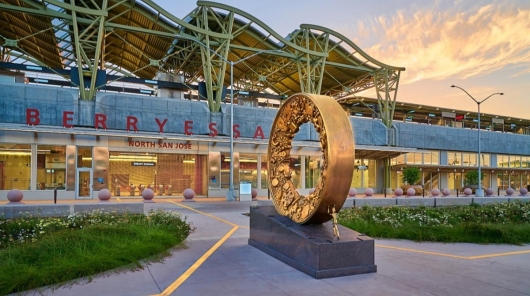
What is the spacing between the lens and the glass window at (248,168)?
38219mm

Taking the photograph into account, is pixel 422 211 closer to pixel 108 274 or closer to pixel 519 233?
pixel 519 233

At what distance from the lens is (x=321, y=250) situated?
8.09m

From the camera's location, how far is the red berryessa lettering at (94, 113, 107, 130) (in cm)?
3344

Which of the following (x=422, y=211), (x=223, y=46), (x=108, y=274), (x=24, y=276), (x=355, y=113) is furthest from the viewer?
(x=355, y=113)

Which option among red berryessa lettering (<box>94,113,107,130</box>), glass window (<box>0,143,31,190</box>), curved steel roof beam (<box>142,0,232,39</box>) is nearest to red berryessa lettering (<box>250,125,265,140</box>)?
curved steel roof beam (<box>142,0,232,39</box>)

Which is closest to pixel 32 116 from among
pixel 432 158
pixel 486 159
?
pixel 432 158

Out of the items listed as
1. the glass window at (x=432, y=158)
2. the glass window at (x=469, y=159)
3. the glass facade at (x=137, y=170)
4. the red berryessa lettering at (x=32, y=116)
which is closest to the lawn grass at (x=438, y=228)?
the glass facade at (x=137, y=170)

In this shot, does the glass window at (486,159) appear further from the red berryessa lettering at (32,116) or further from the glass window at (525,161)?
the red berryessa lettering at (32,116)

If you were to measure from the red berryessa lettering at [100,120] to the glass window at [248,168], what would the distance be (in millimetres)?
12211

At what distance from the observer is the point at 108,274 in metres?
8.20

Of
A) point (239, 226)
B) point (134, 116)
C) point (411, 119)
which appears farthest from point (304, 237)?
point (411, 119)

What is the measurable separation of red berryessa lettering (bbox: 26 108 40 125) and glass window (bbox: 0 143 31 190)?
7.19 ft

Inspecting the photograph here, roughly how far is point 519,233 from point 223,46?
30676 millimetres

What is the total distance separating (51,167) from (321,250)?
94.3ft
